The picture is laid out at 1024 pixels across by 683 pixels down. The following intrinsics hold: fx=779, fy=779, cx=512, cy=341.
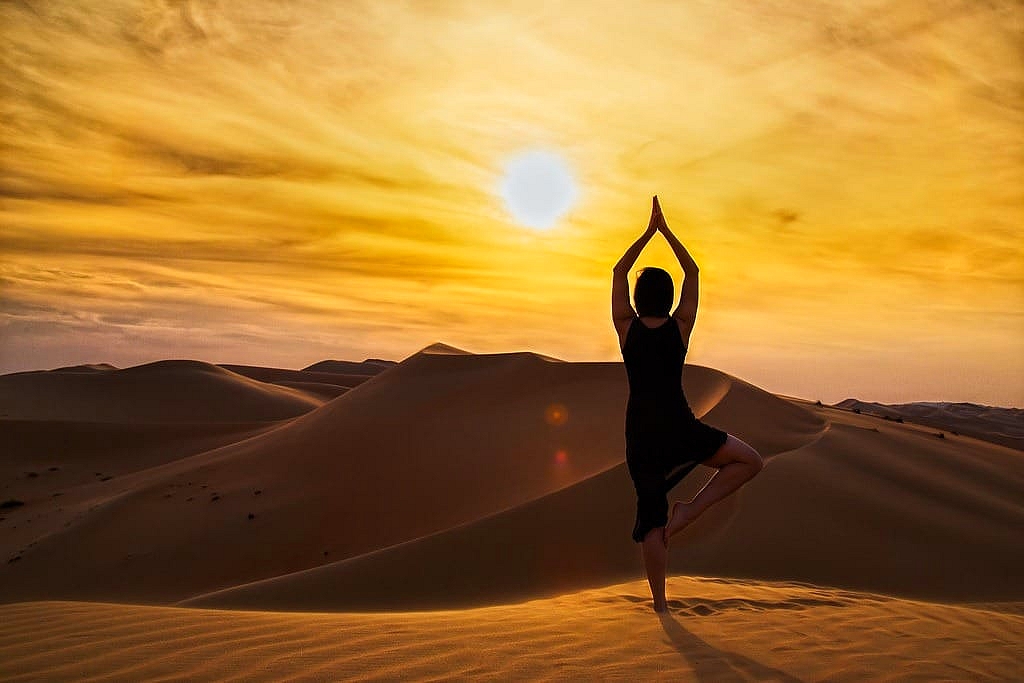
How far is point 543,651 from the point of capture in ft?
13.5

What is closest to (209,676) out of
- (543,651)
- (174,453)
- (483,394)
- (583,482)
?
(543,651)

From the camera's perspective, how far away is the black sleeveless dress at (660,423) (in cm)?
461

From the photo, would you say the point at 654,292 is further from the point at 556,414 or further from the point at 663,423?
the point at 556,414

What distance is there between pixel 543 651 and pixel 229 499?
10.3 meters

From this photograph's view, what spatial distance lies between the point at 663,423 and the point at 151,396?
116ft

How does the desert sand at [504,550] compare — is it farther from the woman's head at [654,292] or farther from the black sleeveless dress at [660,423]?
the woman's head at [654,292]

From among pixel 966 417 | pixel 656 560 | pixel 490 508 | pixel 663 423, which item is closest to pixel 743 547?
pixel 656 560

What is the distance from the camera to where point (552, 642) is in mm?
4273

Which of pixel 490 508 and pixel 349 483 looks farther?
pixel 349 483

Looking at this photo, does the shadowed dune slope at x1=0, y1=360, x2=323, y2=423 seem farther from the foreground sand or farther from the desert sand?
the foreground sand

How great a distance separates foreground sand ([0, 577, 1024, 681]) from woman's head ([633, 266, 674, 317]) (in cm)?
185

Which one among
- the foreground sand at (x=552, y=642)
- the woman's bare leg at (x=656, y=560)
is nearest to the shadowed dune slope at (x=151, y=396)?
the foreground sand at (x=552, y=642)

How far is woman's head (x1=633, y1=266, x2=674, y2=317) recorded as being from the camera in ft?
15.1

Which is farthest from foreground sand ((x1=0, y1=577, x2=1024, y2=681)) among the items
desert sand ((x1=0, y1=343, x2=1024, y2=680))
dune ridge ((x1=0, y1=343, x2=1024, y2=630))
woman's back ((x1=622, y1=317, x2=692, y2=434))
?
dune ridge ((x1=0, y1=343, x2=1024, y2=630))
